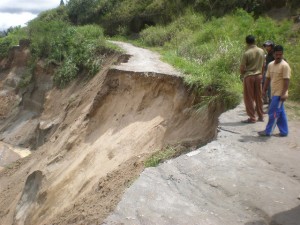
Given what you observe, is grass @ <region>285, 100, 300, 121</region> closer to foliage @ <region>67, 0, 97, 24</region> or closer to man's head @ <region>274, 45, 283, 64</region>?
man's head @ <region>274, 45, 283, 64</region>

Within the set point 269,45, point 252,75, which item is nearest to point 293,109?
point 269,45

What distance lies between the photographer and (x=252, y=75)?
7.70m

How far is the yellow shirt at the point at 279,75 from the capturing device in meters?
6.90

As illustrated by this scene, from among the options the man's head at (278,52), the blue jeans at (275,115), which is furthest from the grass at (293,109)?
the man's head at (278,52)

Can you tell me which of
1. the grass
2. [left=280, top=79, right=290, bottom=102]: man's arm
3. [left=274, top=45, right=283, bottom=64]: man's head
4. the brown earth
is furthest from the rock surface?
the grass

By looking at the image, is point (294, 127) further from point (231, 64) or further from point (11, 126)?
point (11, 126)

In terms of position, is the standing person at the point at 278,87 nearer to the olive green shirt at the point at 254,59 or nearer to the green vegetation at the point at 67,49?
the olive green shirt at the point at 254,59

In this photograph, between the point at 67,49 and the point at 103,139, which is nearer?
the point at 103,139

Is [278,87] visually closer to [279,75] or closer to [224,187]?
[279,75]

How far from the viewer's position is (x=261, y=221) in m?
4.67

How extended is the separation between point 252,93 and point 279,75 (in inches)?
34.3

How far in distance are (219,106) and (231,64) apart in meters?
2.62

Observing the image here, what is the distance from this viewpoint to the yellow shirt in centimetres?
690

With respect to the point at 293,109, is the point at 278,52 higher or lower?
higher
